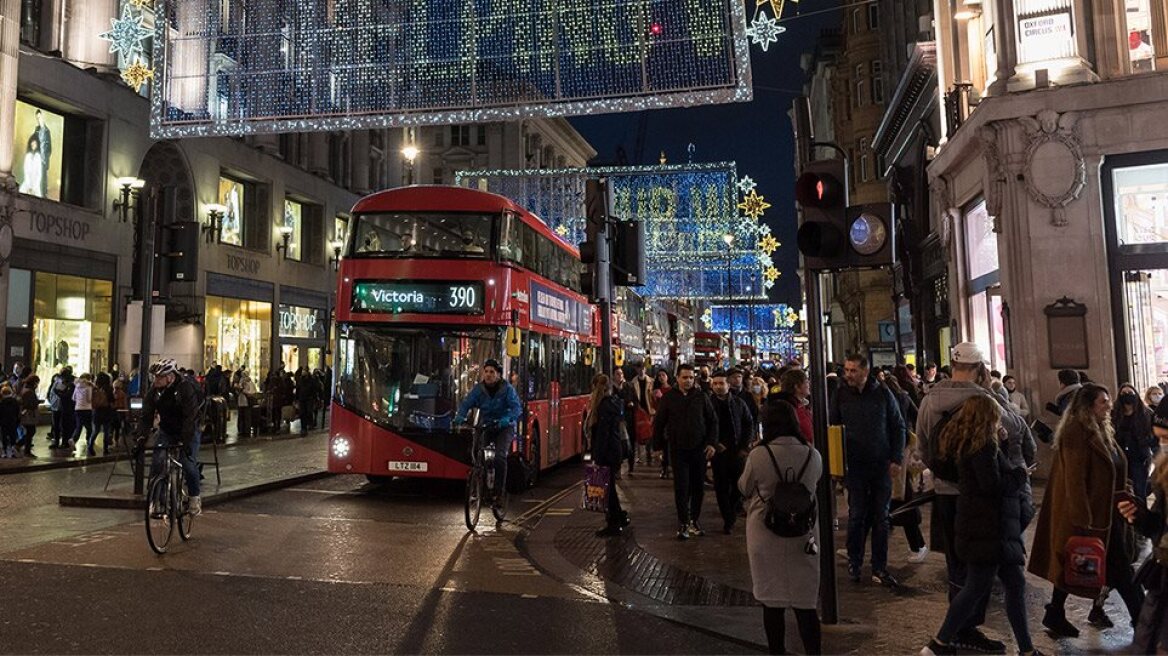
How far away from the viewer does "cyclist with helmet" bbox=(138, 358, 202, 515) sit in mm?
8750

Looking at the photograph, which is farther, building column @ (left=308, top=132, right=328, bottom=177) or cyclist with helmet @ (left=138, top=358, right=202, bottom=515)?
building column @ (left=308, top=132, right=328, bottom=177)

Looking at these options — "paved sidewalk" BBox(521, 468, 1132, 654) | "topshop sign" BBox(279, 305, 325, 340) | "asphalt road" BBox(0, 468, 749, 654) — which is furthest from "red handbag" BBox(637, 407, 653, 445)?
"topshop sign" BBox(279, 305, 325, 340)

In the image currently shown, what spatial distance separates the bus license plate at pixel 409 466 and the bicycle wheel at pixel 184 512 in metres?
3.10

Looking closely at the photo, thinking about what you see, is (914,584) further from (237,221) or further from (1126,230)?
(237,221)

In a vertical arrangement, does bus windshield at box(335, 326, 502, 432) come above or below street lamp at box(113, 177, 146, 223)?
below

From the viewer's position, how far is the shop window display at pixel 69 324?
913 inches

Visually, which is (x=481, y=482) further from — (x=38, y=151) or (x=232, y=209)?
(x=232, y=209)

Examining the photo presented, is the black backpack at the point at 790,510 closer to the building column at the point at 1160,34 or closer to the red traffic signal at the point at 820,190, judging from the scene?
the red traffic signal at the point at 820,190

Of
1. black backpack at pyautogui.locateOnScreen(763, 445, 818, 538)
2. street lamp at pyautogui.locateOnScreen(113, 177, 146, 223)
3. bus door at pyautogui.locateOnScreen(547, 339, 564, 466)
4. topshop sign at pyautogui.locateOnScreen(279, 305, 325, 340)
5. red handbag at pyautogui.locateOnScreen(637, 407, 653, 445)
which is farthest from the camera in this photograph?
topshop sign at pyautogui.locateOnScreen(279, 305, 325, 340)

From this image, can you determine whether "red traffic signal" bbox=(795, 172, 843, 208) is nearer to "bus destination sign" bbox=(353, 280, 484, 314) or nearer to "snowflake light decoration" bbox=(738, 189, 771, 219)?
"bus destination sign" bbox=(353, 280, 484, 314)

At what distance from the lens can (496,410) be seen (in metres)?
10.1

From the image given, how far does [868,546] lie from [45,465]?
14878 mm

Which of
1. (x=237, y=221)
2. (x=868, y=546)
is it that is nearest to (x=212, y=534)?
(x=868, y=546)

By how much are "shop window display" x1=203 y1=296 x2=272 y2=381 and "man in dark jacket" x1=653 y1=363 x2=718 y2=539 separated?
79.8ft
